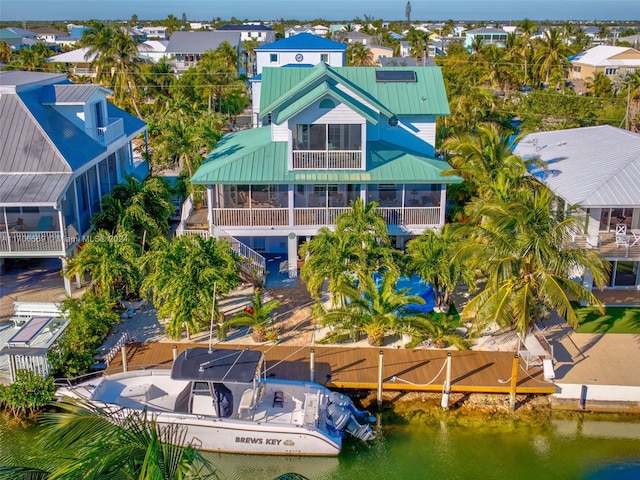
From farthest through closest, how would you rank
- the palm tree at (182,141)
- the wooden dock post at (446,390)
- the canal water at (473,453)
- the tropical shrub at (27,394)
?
1. the palm tree at (182,141)
2. the wooden dock post at (446,390)
3. the tropical shrub at (27,394)
4. the canal water at (473,453)

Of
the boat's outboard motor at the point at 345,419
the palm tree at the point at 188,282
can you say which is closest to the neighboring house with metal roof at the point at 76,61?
the palm tree at the point at 188,282

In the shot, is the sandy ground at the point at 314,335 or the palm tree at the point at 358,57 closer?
the sandy ground at the point at 314,335

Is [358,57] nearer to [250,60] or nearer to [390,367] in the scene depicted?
[250,60]

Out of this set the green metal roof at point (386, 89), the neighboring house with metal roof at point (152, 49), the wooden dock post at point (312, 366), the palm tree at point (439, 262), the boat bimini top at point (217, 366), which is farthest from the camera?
the neighboring house with metal roof at point (152, 49)

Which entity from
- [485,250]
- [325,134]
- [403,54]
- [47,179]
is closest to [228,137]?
[325,134]

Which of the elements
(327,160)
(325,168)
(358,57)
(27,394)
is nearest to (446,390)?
(325,168)

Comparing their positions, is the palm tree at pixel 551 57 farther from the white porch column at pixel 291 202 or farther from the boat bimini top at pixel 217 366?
the boat bimini top at pixel 217 366

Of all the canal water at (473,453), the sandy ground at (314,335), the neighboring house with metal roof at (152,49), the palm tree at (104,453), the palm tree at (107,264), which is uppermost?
the neighboring house with metal roof at (152,49)

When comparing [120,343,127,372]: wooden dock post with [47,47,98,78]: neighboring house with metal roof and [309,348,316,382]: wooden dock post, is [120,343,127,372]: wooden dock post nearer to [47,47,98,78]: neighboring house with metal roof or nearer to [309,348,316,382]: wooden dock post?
[309,348,316,382]: wooden dock post
